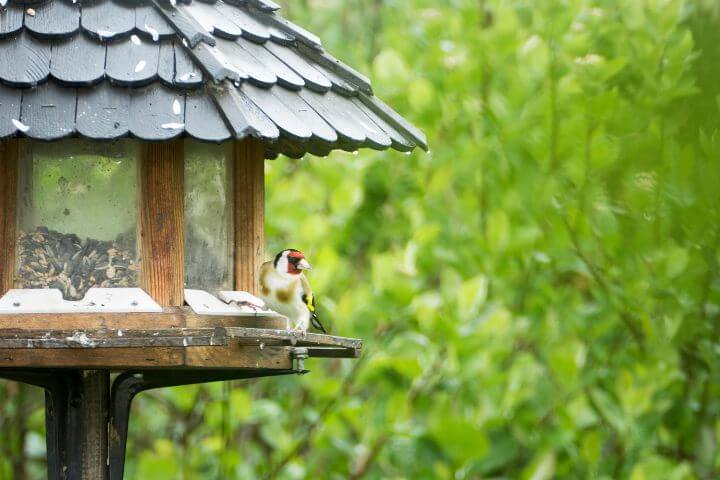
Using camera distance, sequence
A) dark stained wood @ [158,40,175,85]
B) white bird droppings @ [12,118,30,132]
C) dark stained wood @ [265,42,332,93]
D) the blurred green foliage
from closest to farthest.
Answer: white bird droppings @ [12,118,30,132]
dark stained wood @ [158,40,175,85]
dark stained wood @ [265,42,332,93]
the blurred green foliage

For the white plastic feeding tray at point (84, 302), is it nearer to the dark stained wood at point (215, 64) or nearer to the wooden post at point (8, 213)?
the wooden post at point (8, 213)

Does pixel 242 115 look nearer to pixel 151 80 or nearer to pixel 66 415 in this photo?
pixel 151 80

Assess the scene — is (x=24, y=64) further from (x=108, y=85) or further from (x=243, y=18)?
(x=243, y=18)

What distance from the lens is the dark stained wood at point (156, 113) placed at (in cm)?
225

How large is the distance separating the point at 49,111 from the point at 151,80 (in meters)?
0.22

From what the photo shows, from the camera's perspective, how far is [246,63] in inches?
99.7

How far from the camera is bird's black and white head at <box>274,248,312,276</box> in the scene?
9.29 ft

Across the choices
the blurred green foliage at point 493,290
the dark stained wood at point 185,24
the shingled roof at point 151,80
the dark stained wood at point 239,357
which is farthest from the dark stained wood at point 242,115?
the blurred green foliage at point 493,290

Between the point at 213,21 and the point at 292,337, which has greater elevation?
the point at 213,21

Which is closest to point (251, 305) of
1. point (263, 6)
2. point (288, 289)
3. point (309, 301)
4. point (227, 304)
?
point (227, 304)

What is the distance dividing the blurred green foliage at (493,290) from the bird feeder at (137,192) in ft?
4.15

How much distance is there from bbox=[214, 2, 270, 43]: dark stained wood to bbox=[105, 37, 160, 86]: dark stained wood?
1.00ft

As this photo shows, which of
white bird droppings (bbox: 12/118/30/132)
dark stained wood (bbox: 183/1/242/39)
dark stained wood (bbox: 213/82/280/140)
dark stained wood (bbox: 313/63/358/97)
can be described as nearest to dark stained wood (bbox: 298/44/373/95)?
dark stained wood (bbox: 313/63/358/97)

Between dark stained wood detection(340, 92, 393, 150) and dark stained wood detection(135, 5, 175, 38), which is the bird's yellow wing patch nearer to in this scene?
dark stained wood detection(340, 92, 393, 150)
